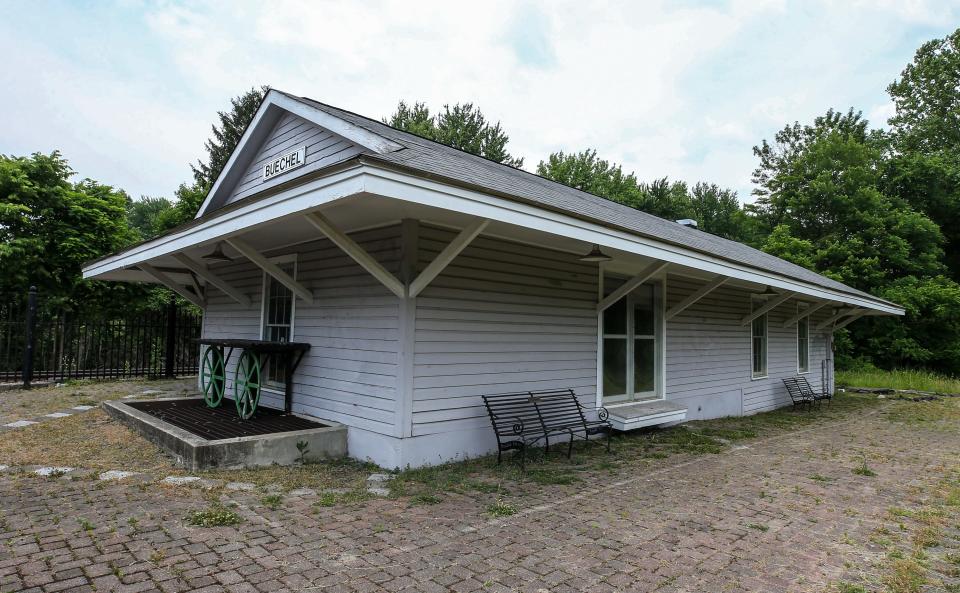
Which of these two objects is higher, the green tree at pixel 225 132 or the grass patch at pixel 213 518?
the green tree at pixel 225 132

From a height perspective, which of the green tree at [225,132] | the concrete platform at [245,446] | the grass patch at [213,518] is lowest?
the grass patch at [213,518]

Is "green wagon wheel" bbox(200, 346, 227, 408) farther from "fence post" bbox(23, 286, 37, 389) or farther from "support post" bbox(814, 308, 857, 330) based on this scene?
"support post" bbox(814, 308, 857, 330)

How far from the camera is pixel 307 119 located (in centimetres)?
669

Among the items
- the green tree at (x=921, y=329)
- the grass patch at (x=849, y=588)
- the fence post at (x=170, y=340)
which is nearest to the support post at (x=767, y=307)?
the grass patch at (x=849, y=588)

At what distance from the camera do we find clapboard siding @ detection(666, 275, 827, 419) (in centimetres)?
831

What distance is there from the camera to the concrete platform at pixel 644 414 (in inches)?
259

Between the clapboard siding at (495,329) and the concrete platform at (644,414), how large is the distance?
460mm

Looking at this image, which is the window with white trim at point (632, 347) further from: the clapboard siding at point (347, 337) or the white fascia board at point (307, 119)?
the white fascia board at point (307, 119)

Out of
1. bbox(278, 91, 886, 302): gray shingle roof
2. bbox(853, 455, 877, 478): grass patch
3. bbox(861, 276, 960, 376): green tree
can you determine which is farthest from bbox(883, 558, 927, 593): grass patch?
bbox(861, 276, 960, 376): green tree

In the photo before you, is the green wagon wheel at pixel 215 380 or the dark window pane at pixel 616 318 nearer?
the green wagon wheel at pixel 215 380

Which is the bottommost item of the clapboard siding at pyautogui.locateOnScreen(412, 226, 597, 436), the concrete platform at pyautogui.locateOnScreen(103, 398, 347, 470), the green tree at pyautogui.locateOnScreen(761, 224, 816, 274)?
the concrete platform at pyautogui.locateOnScreen(103, 398, 347, 470)

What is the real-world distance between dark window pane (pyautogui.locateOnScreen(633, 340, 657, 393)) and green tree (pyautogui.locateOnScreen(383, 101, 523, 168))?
2279 cm

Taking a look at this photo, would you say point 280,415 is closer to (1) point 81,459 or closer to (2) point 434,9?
(1) point 81,459

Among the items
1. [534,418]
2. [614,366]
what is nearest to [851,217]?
[614,366]
